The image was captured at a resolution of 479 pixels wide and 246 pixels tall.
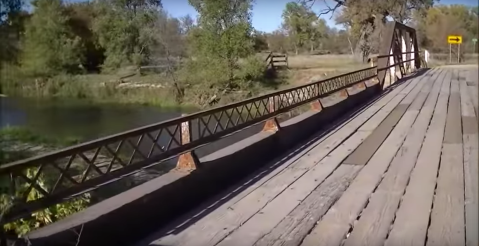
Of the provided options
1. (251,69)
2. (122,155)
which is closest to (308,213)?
(122,155)

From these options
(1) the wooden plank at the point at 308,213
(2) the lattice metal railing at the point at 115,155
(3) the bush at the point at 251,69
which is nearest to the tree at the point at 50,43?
(2) the lattice metal railing at the point at 115,155

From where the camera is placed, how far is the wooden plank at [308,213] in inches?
101

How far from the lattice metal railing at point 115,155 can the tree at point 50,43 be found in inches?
15.4

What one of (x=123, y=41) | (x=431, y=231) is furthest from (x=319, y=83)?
(x=123, y=41)

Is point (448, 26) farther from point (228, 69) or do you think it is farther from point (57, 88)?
point (228, 69)

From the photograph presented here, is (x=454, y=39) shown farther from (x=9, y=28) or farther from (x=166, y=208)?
(x=166, y=208)

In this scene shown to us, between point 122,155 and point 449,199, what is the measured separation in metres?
2.07

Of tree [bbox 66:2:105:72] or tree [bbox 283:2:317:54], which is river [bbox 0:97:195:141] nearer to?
tree [bbox 66:2:105:72]

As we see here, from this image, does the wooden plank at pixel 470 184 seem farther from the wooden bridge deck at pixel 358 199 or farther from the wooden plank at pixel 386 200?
the wooden plank at pixel 386 200

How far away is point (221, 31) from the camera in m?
3.41

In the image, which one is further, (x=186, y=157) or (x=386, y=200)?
(x=186, y=157)

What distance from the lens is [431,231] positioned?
261 cm

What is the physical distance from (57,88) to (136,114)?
8.39 ft

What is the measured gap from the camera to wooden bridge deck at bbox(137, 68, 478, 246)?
257 cm
